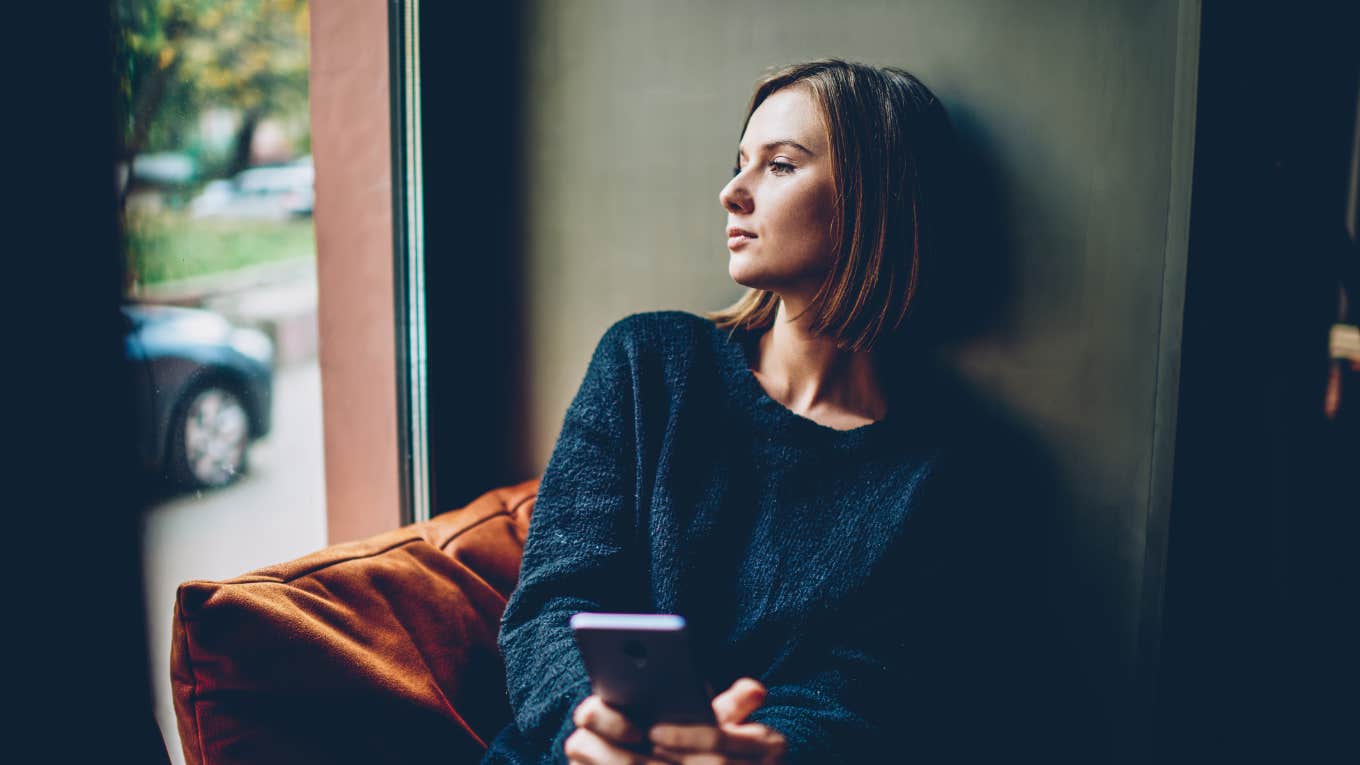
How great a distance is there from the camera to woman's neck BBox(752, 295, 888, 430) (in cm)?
115

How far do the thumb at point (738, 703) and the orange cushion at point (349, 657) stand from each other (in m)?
0.34

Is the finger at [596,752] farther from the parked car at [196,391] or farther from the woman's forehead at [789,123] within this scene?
the woman's forehead at [789,123]

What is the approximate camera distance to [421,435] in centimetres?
144

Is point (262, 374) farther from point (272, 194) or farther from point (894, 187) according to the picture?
point (894, 187)

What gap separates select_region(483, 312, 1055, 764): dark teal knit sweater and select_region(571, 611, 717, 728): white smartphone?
0.54 feet

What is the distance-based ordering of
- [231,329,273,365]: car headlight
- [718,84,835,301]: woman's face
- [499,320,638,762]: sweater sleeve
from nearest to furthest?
[499,320,638,762]: sweater sleeve < [718,84,835,301]: woman's face < [231,329,273,365]: car headlight

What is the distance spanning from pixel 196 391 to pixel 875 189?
0.89 meters

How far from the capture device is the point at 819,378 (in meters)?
1.16

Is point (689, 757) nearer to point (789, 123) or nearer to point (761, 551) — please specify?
point (761, 551)

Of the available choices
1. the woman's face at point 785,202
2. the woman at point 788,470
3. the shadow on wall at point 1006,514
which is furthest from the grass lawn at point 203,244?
the shadow on wall at point 1006,514

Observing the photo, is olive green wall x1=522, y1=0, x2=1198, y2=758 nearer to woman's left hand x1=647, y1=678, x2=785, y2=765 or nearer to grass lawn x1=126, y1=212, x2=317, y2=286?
grass lawn x1=126, y1=212, x2=317, y2=286

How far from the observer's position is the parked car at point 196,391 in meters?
1.01

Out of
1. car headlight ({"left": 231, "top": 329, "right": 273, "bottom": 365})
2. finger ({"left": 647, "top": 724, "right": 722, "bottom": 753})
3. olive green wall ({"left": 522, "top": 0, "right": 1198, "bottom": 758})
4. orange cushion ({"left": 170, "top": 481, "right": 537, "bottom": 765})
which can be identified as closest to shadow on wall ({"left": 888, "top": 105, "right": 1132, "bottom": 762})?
olive green wall ({"left": 522, "top": 0, "right": 1198, "bottom": 758})

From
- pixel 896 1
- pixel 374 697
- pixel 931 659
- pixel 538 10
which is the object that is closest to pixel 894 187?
pixel 896 1
